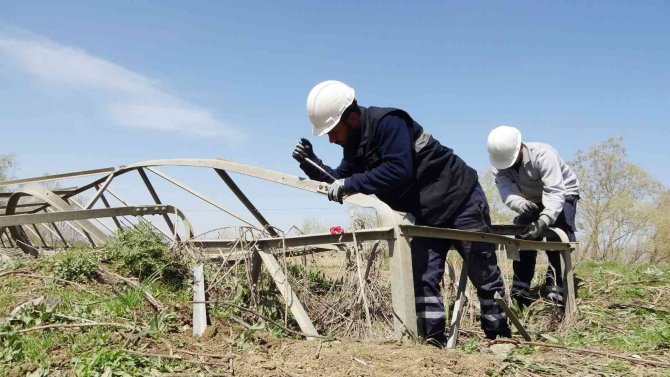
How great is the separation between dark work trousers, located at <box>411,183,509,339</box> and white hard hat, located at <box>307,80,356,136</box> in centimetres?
111

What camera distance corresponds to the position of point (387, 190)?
3955mm

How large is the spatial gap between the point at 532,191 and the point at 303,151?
2.47 meters

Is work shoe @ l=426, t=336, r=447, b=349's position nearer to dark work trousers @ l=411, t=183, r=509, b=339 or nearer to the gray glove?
dark work trousers @ l=411, t=183, r=509, b=339

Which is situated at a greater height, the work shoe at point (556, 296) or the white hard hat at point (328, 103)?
the white hard hat at point (328, 103)

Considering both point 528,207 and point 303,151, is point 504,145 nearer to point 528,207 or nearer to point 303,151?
point 528,207

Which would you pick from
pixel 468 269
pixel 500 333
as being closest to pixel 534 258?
pixel 500 333

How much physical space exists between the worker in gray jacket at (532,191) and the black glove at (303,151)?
1874 mm

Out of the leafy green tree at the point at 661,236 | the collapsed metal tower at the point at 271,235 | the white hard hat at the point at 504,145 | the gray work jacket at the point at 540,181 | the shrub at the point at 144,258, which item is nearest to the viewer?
the collapsed metal tower at the point at 271,235

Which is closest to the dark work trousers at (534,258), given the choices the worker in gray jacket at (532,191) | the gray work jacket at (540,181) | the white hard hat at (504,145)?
the worker in gray jacket at (532,191)

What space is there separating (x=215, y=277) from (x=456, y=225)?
73.1 inches

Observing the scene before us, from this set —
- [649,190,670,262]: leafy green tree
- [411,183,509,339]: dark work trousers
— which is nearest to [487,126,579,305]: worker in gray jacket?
[411,183,509,339]: dark work trousers

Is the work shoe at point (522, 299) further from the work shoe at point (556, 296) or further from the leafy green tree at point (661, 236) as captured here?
the leafy green tree at point (661, 236)

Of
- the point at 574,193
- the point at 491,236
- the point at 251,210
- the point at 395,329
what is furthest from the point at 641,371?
the point at 251,210

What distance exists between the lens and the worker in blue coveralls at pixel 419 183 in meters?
3.91
